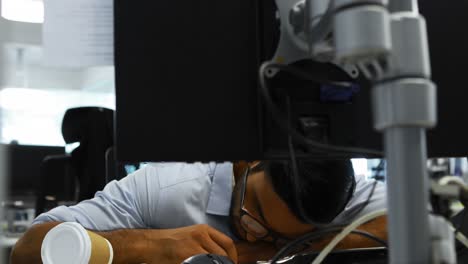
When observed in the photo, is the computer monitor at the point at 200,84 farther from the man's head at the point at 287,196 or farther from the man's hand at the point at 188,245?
the man's hand at the point at 188,245

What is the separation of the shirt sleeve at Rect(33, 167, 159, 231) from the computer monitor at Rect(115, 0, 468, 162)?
77 cm

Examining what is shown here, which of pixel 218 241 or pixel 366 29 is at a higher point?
pixel 366 29

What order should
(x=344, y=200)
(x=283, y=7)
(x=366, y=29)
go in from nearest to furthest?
(x=366, y=29), (x=283, y=7), (x=344, y=200)

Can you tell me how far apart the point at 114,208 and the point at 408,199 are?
107 cm

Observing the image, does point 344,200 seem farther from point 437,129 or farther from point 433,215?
point 433,215

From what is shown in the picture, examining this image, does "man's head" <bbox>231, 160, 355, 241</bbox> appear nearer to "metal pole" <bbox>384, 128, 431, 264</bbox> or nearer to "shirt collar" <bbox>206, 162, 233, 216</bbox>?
"shirt collar" <bbox>206, 162, 233, 216</bbox>

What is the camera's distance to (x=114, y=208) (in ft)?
4.19

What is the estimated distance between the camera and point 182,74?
18.9 inches

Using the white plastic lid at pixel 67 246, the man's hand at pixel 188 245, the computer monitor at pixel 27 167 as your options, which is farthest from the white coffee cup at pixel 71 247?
the computer monitor at pixel 27 167

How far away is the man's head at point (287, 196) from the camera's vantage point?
2.48 feet

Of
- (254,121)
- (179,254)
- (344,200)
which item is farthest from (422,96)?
(179,254)

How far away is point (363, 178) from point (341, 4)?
66 centimetres

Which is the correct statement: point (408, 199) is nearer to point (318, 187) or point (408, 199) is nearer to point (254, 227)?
point (318, 187)

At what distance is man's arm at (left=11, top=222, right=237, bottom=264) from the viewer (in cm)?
89
